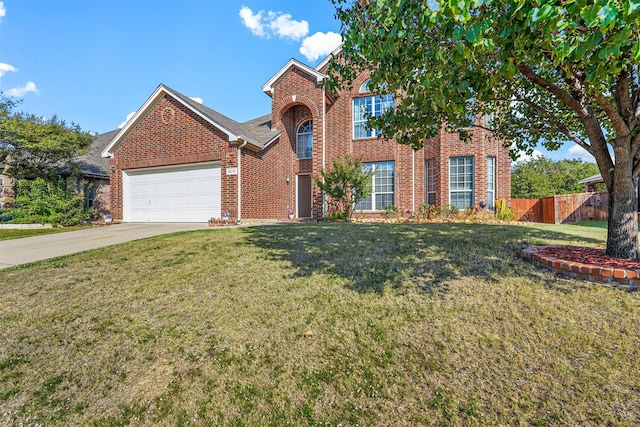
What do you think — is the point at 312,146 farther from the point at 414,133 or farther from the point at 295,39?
the point at 414,133

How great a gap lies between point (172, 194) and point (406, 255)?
1126 centimetres

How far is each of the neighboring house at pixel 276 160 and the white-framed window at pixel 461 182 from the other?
1.5 inches

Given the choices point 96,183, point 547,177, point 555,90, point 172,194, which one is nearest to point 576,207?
point 555,90

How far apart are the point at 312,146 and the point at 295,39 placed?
4.81 metres

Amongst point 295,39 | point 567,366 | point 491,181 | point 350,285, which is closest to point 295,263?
point 350,285

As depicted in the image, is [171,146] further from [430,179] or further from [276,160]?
[430,179]

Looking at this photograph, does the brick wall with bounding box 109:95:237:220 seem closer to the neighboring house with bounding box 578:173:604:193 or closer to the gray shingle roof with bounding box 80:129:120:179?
the gray shingle roof with bounding box 80:129:120:179

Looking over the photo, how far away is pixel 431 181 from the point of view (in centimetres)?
1287

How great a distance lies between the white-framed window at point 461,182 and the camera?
474 inches

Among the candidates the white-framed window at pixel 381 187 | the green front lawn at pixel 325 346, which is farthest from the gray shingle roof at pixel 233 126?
the green front lawn at pixel 325 346

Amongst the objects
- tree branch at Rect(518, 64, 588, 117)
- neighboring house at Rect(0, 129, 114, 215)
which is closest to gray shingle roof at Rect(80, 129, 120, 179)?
neighboring house at Rect(0, 129, 114, 215)

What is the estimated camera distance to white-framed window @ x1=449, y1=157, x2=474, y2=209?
39.5 ft

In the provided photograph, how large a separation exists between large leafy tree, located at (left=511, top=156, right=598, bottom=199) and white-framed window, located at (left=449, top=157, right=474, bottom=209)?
27.7 m

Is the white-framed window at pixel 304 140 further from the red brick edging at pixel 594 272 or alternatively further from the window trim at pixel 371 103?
the red brick edging at pixel 594 272
